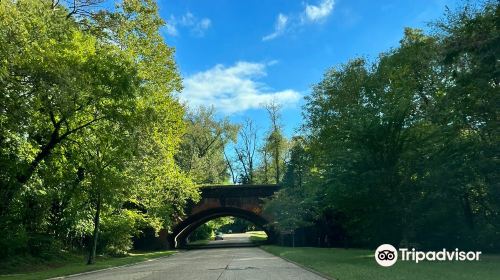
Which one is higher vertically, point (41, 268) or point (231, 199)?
point (231, 199)

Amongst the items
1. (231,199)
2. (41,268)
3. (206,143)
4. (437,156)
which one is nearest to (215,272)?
(41,268)

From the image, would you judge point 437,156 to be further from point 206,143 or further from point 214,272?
point 206,143

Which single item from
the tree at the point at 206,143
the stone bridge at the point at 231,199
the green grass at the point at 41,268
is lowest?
the green grass at the point at 41,268

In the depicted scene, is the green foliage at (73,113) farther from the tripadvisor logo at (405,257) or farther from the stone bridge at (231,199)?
the stone bridge at (231,199)

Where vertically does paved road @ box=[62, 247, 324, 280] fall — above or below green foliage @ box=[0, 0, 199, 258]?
below

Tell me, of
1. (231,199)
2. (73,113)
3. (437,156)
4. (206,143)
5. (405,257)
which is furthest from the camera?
(206,143)

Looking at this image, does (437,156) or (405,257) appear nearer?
(405,257)

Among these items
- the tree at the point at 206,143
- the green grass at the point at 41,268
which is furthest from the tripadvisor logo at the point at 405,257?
→ the tree at the point at 206,143

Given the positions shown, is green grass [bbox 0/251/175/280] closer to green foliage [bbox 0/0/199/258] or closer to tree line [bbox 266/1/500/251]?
green foliage [bbox 0/0/199/258]

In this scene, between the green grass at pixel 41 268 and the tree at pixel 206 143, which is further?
the tree at pixel 206 143

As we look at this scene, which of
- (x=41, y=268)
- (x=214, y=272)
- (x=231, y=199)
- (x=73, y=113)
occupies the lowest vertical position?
(x=41, y=268)

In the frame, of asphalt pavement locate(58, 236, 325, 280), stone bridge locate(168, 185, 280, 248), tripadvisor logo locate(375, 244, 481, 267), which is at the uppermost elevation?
stone bridge locate(168, 185, 280, 248)

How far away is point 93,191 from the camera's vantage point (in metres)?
25.2

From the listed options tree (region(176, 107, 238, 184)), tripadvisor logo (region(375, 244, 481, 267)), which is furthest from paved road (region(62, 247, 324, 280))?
tree (region(176, 107, 238, 184))
